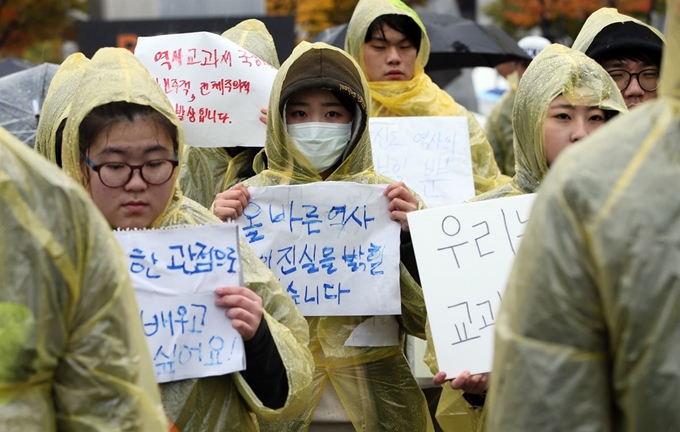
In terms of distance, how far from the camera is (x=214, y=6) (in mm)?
15117

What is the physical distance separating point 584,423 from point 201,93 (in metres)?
4.08

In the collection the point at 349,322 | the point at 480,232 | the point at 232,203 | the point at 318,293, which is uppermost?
the point at 232,203

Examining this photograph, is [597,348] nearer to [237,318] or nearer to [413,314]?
[237,318]

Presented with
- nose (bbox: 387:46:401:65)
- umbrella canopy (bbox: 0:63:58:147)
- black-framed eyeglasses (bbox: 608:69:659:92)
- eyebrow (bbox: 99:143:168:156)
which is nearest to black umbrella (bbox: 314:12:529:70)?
nose (bbox: 387:46:401:65)

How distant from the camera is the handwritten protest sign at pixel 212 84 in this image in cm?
583

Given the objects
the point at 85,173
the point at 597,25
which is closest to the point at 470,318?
the point at 85,173

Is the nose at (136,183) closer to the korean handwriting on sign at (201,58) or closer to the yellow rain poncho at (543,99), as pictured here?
the yellow rain poncho at (543,99)

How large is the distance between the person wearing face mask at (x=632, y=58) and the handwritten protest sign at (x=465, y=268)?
1.64 m

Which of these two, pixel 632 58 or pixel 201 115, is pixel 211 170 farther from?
pixel 632 58

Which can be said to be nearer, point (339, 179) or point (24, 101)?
point (339, 179)

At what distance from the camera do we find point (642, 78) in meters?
5.67

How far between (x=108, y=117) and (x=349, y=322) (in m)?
1.48

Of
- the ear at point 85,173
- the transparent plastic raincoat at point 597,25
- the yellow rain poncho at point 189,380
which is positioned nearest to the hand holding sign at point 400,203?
the yellow rain poncho at point 189,380

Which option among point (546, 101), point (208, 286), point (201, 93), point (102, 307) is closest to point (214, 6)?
point (201, 93)
